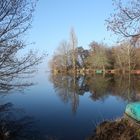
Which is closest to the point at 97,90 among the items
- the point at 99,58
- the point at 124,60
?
the point at 124,60

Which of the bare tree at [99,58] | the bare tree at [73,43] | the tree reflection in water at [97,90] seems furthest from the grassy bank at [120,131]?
the bare tree at [73,43]

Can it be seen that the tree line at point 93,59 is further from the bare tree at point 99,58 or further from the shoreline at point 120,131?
the shoreline at point 120,131

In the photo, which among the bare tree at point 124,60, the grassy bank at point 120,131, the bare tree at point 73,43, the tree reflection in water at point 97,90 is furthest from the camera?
the bare tree at point 73,43

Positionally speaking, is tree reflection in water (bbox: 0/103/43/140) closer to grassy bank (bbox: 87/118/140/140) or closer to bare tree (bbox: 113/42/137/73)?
grassy bank (bbox: 87/118/140/140)

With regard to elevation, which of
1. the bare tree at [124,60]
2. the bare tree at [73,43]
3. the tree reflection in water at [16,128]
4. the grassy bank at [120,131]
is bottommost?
the tree reflection in water at [16,128]

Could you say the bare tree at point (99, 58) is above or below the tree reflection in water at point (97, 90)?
above

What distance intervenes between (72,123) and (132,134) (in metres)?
6.71

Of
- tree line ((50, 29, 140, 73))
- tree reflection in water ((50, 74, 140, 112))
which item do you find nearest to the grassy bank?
tree reflection in water ((50, 74, 140, 112))

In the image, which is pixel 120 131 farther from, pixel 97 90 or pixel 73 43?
pixel 73 43

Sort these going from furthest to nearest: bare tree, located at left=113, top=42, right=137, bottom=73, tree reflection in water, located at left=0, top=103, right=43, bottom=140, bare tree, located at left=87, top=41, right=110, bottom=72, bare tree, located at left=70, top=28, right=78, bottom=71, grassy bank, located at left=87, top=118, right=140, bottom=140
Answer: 1. bare tree, located at left=70, top=28, right=78, bottom=71
2. bare tree, located at left=87, top=41, right=110, bottom=72
3. bare tree, located at left=113, top=42, right=137, bottom=73
4. tree reflection in water, located at left=0, top=103, right=43, bottom=140
5. grassy bank, located at left=87, top=118, right=140, bottom=140

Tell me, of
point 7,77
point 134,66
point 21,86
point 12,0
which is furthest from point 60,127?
point 134,66

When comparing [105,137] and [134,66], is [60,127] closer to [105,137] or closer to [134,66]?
[105,137]

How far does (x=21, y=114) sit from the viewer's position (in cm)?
1869

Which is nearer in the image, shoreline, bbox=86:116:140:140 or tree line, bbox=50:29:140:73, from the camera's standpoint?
shoreline, bbox=86:116:140:140
